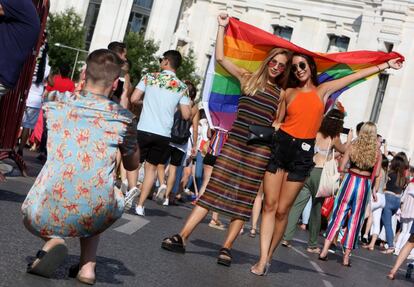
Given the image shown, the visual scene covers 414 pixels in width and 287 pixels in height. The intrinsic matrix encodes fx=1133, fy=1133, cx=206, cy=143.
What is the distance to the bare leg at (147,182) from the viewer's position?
1340 cm

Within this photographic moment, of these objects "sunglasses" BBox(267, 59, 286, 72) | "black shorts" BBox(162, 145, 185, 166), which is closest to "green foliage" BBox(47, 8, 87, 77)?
"black shorts" BBox(162, 145, 185, 166)

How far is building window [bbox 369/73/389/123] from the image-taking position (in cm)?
5781

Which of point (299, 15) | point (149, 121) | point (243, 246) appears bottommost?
point (243, 246)

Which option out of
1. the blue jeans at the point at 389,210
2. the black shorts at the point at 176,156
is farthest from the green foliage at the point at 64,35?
the black shorts at the point at 176,156

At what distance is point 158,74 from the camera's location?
13.8m

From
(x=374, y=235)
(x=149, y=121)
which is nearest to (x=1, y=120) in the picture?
(x=149, y=121)

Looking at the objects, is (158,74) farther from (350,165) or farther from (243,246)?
(350,165)

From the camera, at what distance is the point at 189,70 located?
63844 millimetres

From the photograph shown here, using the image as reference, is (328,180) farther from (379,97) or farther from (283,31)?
(283,31)

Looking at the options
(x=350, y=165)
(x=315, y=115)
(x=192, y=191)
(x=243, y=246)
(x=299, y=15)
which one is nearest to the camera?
(x=315, y=115)

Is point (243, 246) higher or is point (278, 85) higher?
point (278, 85)

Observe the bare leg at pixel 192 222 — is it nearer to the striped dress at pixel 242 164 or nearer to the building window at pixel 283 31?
the striped dress at pixel 242 164

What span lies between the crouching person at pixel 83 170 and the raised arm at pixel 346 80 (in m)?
3.76

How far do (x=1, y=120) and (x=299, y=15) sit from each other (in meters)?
52.2
